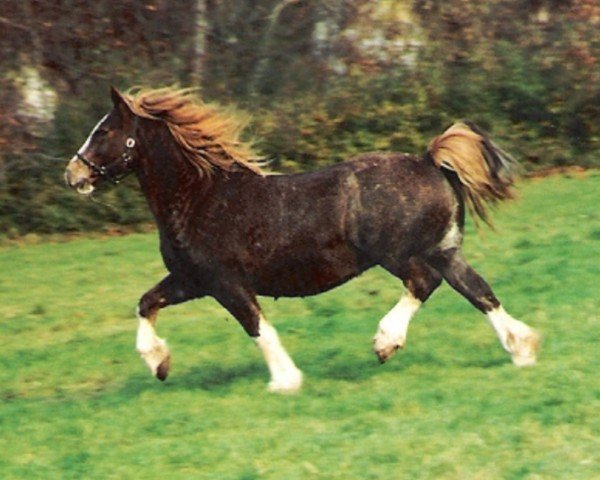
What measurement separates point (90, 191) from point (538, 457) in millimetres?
3848

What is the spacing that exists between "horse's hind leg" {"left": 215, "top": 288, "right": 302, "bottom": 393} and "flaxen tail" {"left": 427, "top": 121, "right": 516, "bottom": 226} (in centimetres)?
159

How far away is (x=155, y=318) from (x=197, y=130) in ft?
4.34

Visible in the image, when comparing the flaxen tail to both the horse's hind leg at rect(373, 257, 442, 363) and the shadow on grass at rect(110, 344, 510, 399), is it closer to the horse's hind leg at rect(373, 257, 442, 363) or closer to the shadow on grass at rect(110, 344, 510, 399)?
the horse's hind leg at rect(373, 257, 442, 363)

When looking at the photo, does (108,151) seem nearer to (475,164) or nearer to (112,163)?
(112,163)

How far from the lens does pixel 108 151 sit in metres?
10.9

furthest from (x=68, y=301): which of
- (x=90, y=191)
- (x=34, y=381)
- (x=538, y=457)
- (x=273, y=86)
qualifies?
(x=538, y=457)

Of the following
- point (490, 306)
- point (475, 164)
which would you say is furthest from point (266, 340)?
point (475, 164)

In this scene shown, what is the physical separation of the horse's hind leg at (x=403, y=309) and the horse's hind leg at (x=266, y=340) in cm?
59

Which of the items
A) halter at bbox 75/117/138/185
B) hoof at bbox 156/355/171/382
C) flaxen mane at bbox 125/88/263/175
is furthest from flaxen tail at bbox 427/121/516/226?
hoof at bbox 156/355/171/382

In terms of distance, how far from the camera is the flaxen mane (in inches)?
430

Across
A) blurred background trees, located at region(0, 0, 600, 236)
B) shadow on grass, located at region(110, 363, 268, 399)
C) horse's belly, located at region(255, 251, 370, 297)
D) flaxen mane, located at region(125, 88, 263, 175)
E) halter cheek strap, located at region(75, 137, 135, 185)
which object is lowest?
blurred background trees, located at region(0, 0, 600, 236)

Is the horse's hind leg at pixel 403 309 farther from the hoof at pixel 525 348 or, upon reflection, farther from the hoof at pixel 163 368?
the hoof at pixel 163 368

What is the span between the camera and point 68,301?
1616 cm

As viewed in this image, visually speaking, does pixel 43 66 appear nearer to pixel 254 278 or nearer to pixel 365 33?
pixel 365 33
